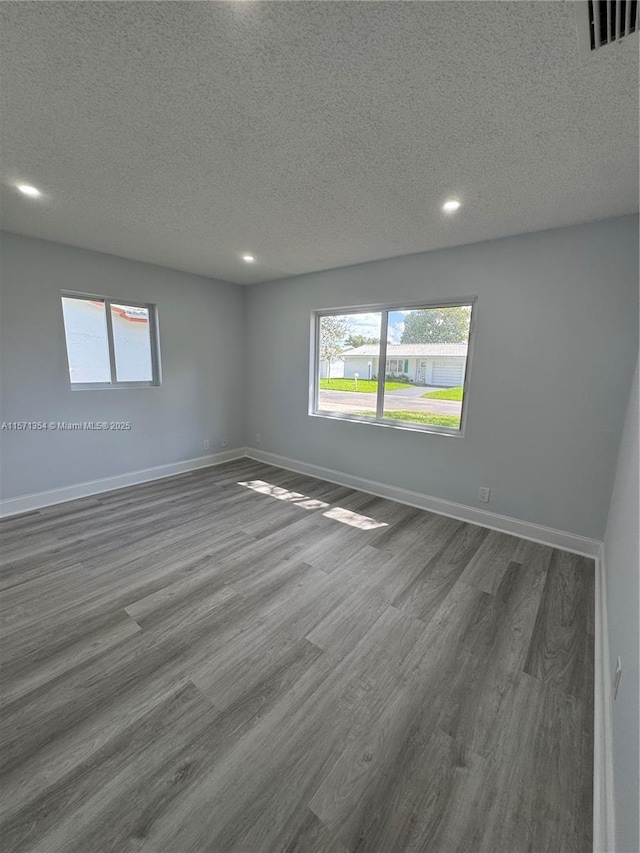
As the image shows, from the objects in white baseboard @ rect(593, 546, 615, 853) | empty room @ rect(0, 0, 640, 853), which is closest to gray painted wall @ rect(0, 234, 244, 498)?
empty room @ rect(0, 0, 640, 853)

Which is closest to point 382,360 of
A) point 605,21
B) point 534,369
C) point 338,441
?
point 338,441

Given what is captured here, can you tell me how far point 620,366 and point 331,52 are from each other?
262 centimetres

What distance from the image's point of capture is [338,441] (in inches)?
159

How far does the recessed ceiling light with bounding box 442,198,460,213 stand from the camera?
2150 mm

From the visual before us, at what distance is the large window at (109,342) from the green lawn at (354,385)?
2.12 meters

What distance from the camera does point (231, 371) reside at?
190 inches

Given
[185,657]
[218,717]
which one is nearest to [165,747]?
[218,717]

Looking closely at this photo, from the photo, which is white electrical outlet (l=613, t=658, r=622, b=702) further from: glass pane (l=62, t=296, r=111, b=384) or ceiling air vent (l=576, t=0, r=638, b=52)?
glass pane (l=62, t=296, r=111, b=384)

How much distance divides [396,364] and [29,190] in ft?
10.6

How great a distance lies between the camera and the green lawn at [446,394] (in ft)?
10.4

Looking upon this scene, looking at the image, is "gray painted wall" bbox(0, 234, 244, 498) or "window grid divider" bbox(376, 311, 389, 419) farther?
"window grid divider" bbox(376, 311, 389, 419)

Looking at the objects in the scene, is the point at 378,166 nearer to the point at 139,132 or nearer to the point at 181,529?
the point at 139,132

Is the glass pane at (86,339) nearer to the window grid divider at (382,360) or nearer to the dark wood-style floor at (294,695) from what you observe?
the dark wood-style floor at (294,695)

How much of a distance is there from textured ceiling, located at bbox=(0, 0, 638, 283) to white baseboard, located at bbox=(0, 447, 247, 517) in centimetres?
248
